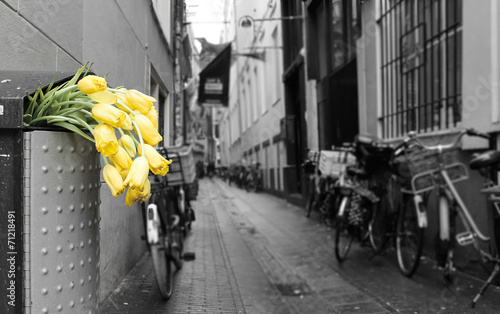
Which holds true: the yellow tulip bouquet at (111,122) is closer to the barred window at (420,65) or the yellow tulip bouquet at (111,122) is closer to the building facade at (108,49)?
the building facade at (108,49)

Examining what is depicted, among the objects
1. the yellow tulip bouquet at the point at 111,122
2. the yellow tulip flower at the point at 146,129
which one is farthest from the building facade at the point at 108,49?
the yellow tulip flower at the point at 146,129

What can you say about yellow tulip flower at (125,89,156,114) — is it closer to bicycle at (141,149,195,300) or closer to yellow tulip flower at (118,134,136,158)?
yellow tulip flower at (118,134,136,158)

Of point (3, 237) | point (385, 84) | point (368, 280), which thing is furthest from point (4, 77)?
point (385, 84)

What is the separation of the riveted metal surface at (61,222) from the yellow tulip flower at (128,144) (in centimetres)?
12

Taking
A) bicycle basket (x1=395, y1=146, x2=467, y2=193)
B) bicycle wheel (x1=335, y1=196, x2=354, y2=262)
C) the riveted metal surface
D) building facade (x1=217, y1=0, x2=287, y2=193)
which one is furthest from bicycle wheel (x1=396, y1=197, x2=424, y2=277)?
building facade (x1=217, y1=0, x2=287, y2=193)

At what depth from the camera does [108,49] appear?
3758mm

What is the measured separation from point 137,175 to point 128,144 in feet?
0.37

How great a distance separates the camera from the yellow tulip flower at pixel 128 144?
4.24 feet

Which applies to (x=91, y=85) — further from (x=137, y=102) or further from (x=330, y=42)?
(x=330, y=42)

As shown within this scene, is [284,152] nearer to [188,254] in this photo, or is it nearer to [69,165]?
[188,254]

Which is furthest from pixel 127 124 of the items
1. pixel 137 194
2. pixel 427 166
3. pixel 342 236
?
pixel 342 236

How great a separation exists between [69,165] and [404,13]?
575cm

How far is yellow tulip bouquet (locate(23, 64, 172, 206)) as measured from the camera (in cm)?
123

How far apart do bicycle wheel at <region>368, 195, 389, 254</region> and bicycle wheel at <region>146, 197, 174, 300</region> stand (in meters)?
2.41
